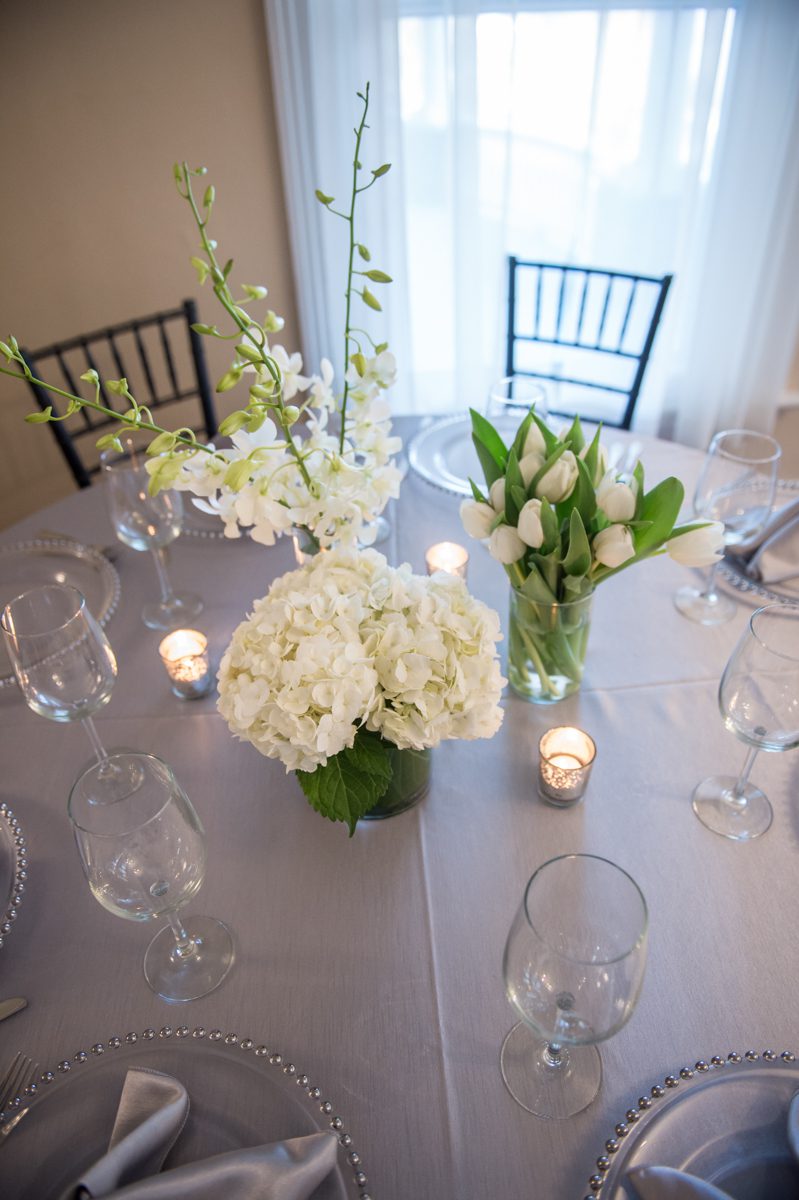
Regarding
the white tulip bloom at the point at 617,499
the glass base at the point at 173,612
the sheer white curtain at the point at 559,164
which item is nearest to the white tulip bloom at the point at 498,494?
the white tulip bloom at the point at 617,499

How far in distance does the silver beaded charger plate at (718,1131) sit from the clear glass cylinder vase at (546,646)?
17.9 inches

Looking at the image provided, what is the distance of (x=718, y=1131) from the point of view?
66 centimetres

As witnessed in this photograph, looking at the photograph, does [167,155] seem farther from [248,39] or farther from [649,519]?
[649,519]

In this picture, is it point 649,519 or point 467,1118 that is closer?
point 467,1118

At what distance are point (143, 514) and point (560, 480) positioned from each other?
61 centimetres

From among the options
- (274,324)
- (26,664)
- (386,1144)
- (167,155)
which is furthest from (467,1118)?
(167,155)

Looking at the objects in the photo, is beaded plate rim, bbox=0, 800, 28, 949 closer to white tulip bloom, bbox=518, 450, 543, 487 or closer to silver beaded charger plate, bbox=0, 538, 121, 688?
silver beaded charger plate, bbox=0, 538, 121, 688

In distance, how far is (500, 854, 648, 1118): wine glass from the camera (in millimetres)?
596

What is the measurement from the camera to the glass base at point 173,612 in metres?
1.19

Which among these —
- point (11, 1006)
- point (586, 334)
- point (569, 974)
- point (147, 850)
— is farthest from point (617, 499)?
point (586, 334)

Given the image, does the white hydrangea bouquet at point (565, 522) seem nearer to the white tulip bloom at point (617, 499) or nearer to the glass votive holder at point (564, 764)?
the white tulip bloom at point (617, 499)

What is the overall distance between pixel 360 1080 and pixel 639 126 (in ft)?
7.66

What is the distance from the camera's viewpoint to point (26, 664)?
0.82 meters

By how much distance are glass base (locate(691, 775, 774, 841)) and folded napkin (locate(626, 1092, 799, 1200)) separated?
326 millimetres
